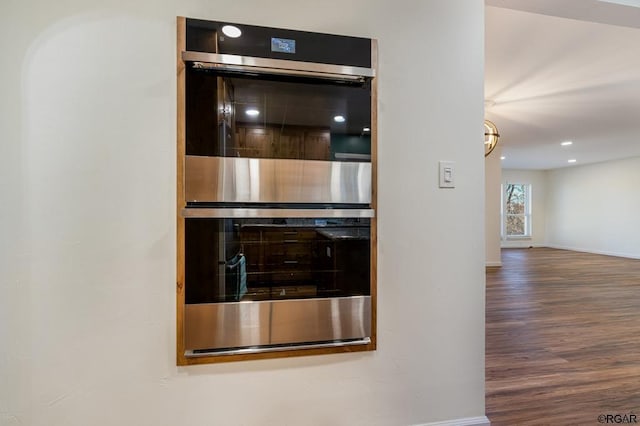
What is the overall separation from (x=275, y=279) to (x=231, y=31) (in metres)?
1.12

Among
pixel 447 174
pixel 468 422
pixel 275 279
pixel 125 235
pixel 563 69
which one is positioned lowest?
pixel 468 422

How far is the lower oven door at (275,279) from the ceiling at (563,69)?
5.29 ft

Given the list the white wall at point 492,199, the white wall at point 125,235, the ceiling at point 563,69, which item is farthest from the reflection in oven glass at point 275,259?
the white wall at point 492,199

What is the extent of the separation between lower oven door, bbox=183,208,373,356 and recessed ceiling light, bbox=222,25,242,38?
0.76m

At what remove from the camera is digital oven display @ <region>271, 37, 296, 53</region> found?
1.30 metres

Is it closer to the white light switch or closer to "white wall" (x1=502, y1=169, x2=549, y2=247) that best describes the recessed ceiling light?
the white light switch

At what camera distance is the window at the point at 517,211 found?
9.70 meters

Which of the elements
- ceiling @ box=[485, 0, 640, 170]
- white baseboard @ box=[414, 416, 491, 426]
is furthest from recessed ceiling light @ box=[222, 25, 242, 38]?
white baseboard @ box=[414, 416, 491, 426]

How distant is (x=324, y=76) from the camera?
4.37 ft

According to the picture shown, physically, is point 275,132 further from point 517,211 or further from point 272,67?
point 517,211

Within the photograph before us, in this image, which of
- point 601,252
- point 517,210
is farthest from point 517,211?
point 601,252

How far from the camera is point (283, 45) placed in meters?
1.31

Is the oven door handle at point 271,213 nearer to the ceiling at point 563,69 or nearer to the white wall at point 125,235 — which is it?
the white wall at point 125,235

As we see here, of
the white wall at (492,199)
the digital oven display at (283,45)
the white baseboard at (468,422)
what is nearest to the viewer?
the digital oven display at (283,45)
